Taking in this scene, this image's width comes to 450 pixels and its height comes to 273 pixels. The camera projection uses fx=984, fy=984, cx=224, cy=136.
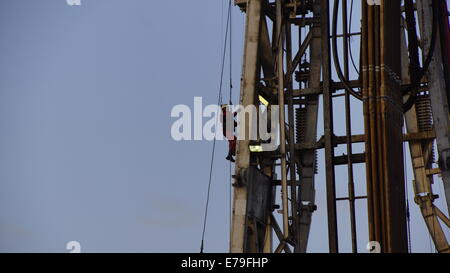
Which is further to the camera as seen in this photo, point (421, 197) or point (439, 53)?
point (421, 197)

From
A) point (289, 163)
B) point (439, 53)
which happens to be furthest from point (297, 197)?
point (439, 53)

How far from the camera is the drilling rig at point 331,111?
16.9 meters

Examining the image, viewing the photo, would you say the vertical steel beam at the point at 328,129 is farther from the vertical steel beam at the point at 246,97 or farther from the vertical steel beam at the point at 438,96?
the vertical steel beam at the point at 438,96

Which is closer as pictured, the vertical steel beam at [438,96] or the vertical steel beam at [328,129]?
the vertical steel beam at [328,129]

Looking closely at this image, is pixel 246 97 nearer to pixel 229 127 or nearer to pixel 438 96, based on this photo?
pixel 229 127

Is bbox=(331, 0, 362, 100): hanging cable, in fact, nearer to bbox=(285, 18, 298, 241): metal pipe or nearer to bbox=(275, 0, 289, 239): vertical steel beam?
bbox=(275, 0, 289, 239): vertical steel beam

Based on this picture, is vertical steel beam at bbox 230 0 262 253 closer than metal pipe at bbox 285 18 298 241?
Yes

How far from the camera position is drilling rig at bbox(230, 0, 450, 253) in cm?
1689

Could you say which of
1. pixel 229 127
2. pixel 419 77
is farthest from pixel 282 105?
pixel 419 77
